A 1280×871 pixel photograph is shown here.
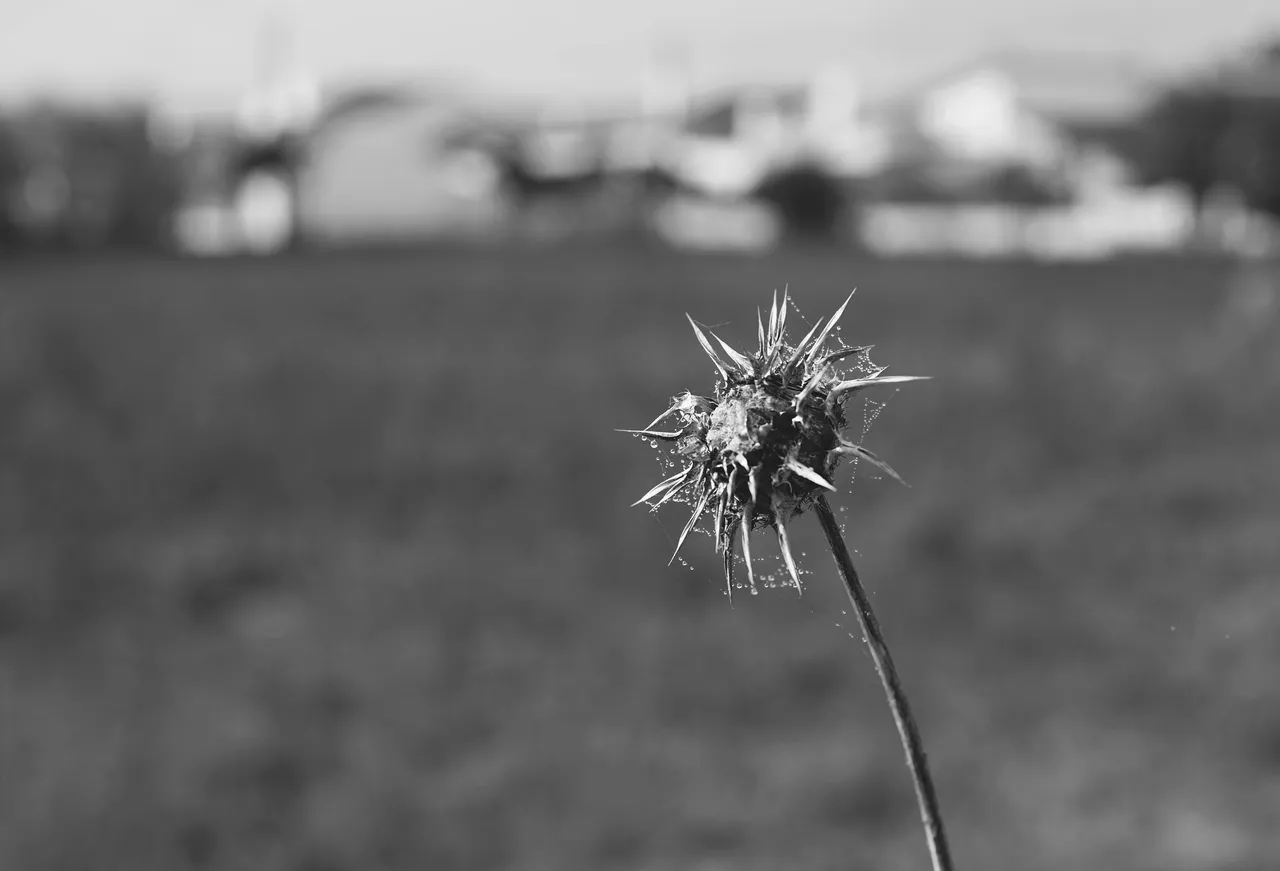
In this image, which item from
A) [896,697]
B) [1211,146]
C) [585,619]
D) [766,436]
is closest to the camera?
[896,697]

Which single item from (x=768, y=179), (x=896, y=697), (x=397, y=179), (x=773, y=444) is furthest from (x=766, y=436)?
(x=397, y=179)

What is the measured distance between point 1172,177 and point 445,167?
2797 centimetres

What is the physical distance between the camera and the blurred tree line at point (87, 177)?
4143 cm

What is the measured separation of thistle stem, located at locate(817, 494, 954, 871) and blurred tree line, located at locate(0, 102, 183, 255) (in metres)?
43.0

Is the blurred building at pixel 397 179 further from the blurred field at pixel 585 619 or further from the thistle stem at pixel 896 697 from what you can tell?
the thistle stem at pixel 896 697

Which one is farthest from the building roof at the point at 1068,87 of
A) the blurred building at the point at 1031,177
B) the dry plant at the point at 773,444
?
the dry plant at the point at 773,444

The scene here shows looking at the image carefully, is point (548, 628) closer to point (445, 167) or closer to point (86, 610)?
point (86, 610)

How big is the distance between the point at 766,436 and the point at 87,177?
48561 millimetres

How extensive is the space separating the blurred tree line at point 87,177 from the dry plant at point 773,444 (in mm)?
42883

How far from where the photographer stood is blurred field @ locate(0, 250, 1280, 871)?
336 inches

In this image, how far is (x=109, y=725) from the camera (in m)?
9.48

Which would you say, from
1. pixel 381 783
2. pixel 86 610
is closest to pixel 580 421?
pixel 86 610

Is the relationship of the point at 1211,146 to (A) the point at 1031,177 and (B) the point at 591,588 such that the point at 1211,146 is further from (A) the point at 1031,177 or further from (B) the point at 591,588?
(B) the point at 591,588

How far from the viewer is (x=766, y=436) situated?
27.0 inches
